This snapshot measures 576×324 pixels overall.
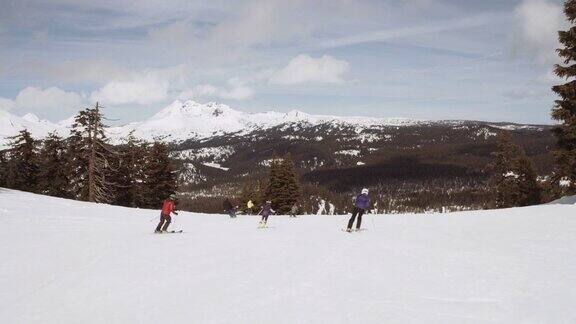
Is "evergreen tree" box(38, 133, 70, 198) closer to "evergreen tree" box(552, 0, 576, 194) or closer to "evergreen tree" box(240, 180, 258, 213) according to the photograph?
"evergreen tree" box(240, 180, 258, 213)

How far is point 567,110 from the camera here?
28609mm

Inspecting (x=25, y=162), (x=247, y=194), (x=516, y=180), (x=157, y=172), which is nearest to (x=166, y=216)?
(x=157, y=172)

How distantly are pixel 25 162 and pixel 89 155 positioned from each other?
14.8 metres

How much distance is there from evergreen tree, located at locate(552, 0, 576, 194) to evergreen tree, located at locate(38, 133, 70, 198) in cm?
5185

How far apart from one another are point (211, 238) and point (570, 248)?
1415 cm

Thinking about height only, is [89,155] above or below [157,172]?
above

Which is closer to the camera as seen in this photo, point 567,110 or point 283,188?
point 567,110

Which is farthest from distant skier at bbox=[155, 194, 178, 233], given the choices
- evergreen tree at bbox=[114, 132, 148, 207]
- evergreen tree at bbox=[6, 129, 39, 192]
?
evergreen tree at bbox=[6, 129, 39, 192]

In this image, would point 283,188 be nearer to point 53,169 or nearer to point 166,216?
point 53,169

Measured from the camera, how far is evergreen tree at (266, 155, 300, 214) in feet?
193

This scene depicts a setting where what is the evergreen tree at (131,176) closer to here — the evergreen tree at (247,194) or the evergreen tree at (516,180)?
the evergreen tree at (247,194)

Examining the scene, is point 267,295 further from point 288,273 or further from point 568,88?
point 568,88

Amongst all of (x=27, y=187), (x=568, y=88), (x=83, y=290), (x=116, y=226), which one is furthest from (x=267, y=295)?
(x=27, y=187)

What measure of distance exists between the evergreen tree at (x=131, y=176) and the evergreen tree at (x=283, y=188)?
650 inches
